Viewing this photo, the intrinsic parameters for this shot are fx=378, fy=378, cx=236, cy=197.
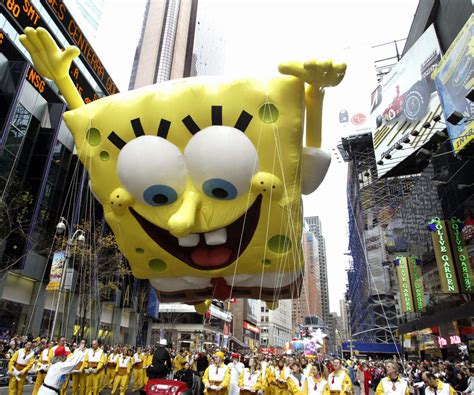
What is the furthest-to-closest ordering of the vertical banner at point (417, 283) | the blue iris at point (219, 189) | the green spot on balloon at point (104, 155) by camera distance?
the vertical banner at point (417, 283)
the green spot on balloon at point (104, 155)
the blue iris at point (219, 189)

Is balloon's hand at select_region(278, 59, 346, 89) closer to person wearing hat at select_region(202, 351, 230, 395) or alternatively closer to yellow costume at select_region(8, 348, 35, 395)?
person wearing hat at select_region(202, 351, 230, 395)

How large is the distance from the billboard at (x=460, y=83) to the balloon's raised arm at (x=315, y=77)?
9.74m

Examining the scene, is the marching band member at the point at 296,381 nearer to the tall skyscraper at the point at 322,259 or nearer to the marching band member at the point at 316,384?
the marching band member at the point at 316,384

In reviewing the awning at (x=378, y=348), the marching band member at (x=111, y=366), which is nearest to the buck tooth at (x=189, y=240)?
the marching band member at (x=111, y=366)

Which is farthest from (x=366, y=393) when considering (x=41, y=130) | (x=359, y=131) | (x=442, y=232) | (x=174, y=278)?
(x=359, y=131)

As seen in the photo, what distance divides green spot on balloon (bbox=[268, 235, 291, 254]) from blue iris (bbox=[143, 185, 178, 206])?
1.92 meters

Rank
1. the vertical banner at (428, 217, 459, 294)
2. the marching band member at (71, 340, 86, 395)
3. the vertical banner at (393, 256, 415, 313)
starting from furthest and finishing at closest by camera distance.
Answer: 1. the vertical banner at (393, 256, 415, 313)
2. the vertical banner at (428, 217, 459, 294)
3. the marching band member at (71, 340, 86, 395)

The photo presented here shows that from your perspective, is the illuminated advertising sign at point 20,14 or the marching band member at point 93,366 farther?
the illuminated advertising sign at point 20,14

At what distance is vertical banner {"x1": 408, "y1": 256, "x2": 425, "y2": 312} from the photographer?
87.9 ft

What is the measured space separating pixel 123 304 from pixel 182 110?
35646 mm

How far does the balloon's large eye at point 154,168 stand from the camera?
650 cm

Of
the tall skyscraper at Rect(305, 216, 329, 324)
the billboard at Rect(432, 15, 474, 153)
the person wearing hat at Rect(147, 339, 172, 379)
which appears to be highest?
the tall skyscraper at Rect(305, 216, 329, 324)

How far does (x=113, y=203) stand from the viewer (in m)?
6.82

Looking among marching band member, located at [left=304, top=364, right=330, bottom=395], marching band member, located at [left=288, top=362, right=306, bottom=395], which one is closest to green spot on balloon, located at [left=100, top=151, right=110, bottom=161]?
marching band member, located at [left=304, top=364, right=330, bottom=395]
